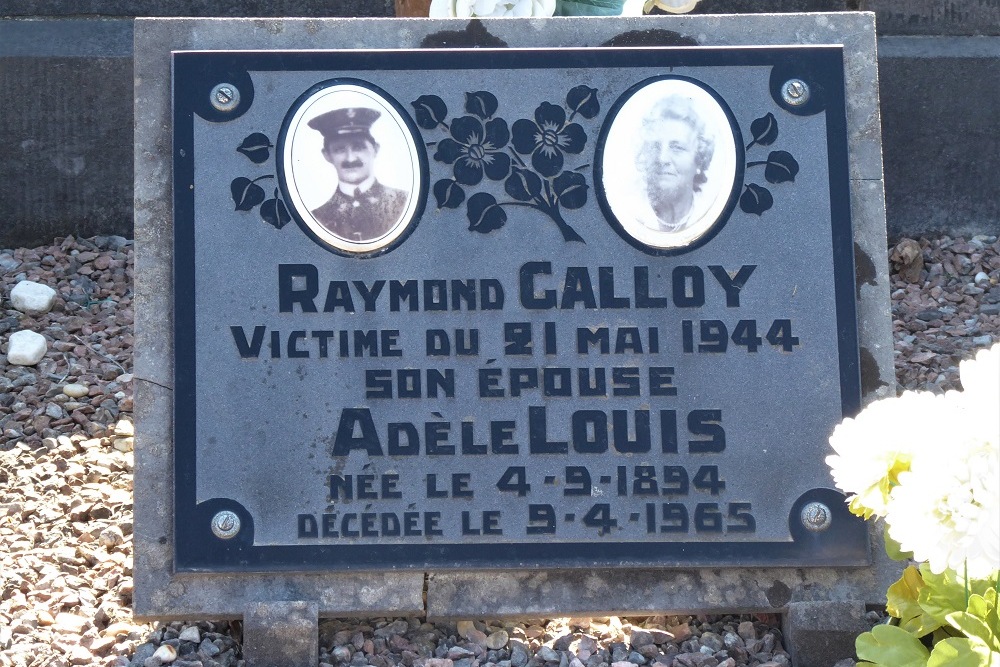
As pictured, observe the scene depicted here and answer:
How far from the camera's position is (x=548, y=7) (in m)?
3.37

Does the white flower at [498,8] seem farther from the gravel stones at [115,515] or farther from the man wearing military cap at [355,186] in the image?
the gravel stones at [115,515]

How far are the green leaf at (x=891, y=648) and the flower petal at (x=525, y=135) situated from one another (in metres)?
1.33

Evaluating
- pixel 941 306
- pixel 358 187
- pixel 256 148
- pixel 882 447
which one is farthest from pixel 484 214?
pixel 941 306

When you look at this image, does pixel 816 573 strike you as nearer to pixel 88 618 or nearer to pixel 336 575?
pixel 336 575

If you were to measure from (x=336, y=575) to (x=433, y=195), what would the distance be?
92cm

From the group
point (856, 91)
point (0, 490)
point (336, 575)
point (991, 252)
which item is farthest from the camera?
point (991, 252)

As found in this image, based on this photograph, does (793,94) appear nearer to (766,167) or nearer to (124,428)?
(766,167)

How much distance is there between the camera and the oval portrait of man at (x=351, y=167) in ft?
8.93

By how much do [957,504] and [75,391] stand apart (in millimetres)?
2767

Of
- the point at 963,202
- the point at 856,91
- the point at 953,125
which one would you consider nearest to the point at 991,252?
the point at 963,202

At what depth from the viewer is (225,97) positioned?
274 centimetres

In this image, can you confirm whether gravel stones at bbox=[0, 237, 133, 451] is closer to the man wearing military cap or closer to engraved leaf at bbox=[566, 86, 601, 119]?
the man wearing military cap

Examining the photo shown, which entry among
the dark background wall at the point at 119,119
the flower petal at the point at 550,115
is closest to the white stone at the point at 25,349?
the dark background wall at the point at 119,119

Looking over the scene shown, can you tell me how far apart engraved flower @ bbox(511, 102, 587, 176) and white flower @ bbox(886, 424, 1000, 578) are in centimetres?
127
